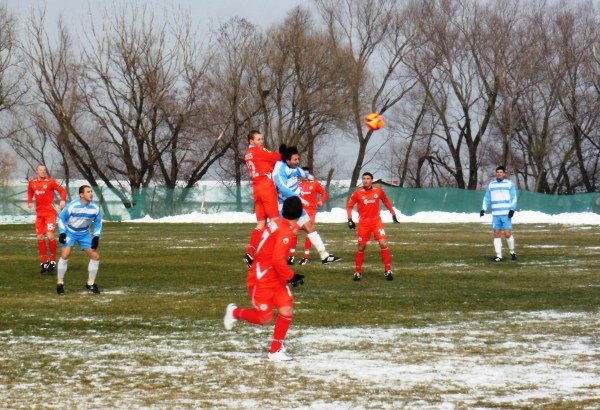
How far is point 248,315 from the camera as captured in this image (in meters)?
9.07

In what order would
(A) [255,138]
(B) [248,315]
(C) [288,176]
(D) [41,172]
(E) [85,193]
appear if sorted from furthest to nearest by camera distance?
(D) [41,172], (C) [288,176], (A) [255,138], (E) [85,193], (B) [248,315]

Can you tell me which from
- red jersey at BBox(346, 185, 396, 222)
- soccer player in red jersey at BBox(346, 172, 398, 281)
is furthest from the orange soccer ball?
red jersey at BBox(346, 185, 396, 222)

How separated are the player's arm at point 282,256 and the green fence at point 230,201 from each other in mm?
51776

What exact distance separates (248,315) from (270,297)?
37cm

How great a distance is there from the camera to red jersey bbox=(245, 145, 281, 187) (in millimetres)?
16500

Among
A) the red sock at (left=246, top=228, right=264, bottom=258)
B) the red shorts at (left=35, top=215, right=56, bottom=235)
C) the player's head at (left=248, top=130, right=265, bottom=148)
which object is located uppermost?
the player's head at (left=248, top=130, right=265, bottom=148)

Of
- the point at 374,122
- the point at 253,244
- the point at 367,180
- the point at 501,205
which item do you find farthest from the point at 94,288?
the point at 501,205

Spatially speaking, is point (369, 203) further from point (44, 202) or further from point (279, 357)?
point (279, 357)

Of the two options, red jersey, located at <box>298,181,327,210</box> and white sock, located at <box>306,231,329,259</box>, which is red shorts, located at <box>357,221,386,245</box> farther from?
red jersey, located at <box>298,181,327,210</box>

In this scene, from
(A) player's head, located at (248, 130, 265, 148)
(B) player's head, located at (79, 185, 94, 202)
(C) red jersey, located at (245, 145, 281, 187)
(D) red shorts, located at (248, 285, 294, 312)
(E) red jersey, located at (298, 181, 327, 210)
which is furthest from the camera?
(E) red jersey, located at (298, 181, 327, 210)

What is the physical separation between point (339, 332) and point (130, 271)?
31.5 ft

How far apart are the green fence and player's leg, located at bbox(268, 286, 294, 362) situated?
51.5 metres

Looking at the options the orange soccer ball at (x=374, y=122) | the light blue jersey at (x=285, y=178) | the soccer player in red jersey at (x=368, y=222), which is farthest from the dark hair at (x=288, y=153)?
the orange soccer ball at (x=374, y=122)

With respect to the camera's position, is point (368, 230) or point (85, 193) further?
point (368, 230)
